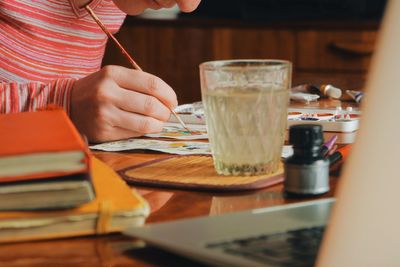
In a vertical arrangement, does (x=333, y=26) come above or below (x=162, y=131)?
below

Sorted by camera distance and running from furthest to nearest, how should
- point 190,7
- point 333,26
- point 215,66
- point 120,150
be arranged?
point 333,26 → point 190,7 → point 120,150 → point 215,66

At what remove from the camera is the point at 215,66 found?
0.98 m

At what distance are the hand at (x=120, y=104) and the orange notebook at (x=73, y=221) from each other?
52cm

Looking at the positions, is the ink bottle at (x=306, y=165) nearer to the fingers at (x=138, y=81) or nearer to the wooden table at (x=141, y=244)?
the wooden table at (x=141, y=244)

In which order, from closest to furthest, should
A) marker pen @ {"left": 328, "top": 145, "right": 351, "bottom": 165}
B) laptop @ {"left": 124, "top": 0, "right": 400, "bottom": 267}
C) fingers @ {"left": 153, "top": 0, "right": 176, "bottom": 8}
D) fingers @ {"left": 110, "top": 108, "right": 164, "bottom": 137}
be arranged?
1. laptop @ {"left": 124, "top": 0, "right": 400, "bottom": 267}
2. marker pen @ {"left": 328, "top": 145, "right": 351, "bottom": 165}
3. fingers @ {"left": 110, "top": 108, "right": 164, "bottom": 137}
4. fingers @ {"left": 153, "top": 0, "right": 176, "bottom": 8}

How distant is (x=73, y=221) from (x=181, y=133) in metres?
0.61

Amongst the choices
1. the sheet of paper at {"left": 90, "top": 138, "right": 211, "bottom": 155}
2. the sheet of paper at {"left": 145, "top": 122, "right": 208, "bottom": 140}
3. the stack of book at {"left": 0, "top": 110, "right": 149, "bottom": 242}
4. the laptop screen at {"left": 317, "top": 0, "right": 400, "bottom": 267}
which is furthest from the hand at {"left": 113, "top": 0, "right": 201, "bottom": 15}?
the laptop screen at {"left": 317, "top": 0, "right": 400, "bottom": 267}

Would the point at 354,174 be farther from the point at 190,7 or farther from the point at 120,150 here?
the point at 190,7

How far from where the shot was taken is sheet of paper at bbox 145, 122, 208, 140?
49.7 inches

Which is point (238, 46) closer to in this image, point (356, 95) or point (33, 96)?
point (356, 95)

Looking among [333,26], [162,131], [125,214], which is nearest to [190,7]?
[162,131]

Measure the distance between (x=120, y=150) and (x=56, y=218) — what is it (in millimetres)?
454

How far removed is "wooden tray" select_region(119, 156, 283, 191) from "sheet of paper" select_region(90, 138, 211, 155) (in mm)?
85

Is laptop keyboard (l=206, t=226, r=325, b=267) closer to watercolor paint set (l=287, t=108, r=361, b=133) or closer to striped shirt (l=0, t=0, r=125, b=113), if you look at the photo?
watercolor paint set (l=287, t=108, r=361, b=133)
